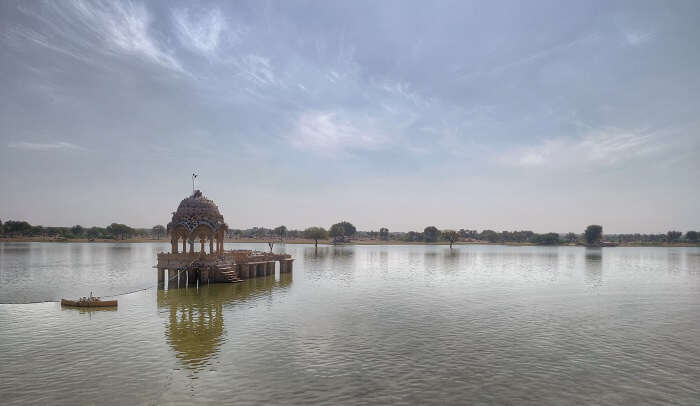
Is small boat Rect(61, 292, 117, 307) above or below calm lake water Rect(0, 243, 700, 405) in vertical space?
above

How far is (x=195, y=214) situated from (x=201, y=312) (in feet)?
58.1

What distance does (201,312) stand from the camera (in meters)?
32.8

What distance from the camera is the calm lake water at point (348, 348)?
16984 mm

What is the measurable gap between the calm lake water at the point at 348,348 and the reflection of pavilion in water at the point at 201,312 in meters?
0.16

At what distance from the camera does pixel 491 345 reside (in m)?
24.2

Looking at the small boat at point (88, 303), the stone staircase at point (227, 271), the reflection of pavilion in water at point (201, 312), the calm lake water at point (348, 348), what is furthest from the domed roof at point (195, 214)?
the small boat at point (88, 303)

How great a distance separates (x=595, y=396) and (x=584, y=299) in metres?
29.0

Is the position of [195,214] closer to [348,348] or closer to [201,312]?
[201,312]

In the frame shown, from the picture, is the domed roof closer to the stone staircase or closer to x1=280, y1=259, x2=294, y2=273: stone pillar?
the stone staircase

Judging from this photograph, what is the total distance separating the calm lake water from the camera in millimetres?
16984

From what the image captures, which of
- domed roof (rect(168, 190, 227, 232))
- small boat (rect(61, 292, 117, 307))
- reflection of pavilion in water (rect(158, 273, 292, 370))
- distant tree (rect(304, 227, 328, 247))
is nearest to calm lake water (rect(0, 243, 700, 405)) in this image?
reflection of pavilion in water (rect(158, 273, 292, 370))

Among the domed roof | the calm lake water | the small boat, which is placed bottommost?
the calm lake water

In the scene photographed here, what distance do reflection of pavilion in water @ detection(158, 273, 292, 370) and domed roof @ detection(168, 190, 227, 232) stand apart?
7.46 meters

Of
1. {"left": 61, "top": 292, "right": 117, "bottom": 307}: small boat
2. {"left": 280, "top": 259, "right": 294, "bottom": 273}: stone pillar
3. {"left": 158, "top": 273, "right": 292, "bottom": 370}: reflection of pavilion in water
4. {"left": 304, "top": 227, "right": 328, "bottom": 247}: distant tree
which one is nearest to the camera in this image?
{"left": 158, "top": 273, "right": 292, "bottom": 370}: reflection of pavilion in water
